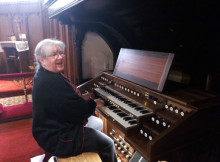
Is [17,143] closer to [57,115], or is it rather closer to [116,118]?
[57,115]

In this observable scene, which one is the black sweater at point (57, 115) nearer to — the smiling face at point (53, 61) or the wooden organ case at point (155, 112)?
the smiling face at point (53, 61)

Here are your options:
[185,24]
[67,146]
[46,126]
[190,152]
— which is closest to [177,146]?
[190,152]

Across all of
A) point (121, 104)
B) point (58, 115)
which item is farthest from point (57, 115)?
point (121, 104)

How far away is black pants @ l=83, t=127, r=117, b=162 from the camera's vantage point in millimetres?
1440

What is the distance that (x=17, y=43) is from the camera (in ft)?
18.6

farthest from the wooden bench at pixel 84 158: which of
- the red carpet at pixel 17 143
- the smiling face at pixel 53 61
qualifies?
the red carpet at pixel 17 143

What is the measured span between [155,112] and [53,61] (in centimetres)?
96

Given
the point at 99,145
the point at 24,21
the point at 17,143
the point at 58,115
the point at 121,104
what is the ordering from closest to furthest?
the point at 58,115, the point at 99,145, the point at 121,104, the point at 17,143, the point at 24,21

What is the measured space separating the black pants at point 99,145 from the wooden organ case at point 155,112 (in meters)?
0.16

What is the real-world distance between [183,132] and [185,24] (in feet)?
3.75

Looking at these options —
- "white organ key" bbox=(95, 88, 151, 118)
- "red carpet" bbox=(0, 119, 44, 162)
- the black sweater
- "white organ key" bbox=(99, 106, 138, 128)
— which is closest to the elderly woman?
the black sweater

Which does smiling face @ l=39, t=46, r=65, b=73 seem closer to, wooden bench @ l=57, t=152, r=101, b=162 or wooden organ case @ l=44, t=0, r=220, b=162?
wooden organ case @ l=44, t=0, r=220, b=162

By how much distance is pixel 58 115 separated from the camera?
1.37 m

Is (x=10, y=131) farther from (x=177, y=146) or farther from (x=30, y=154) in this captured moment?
(x=177, y=146)
